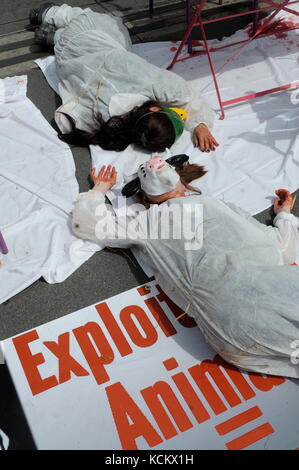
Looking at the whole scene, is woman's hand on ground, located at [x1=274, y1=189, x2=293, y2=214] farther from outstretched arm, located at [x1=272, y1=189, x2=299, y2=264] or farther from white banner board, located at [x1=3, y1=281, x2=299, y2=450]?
white banner board, located at [x1=3, y1=281, x2=299, y2=450]

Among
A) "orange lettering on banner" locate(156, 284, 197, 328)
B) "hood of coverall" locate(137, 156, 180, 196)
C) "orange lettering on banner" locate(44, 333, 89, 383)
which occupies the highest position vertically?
"hood of coverall" locate(137, 156, 180, 196)

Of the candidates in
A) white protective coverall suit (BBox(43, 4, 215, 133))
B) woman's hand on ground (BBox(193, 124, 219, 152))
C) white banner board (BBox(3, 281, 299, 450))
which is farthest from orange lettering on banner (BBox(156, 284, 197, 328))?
white protective coverall suit (BBox(43, 4, 215, 133))

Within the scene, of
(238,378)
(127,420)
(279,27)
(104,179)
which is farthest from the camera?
(279,27)

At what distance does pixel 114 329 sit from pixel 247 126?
1.86 metres

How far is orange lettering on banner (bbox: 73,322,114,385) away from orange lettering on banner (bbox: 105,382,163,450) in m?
0.09

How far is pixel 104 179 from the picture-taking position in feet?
9.39

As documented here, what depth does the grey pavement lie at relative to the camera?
7.78ft

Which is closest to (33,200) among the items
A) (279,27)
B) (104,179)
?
(104,179)

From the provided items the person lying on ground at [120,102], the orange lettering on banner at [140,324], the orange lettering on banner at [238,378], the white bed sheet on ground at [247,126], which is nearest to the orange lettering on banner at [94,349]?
the orange lettering on banner at [140,324]

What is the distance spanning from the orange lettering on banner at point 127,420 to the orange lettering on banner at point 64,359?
0.18 meters

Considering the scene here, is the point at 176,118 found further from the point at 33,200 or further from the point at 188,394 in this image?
the point at 188,394

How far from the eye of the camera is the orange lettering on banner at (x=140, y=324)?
7.22 feet

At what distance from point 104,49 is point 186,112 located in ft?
2.75

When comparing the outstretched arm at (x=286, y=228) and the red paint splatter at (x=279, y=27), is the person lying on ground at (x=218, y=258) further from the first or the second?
the red paint splatter at (x=279, y=27)
